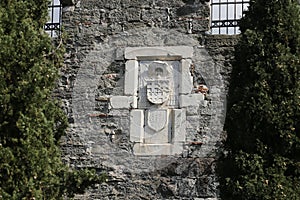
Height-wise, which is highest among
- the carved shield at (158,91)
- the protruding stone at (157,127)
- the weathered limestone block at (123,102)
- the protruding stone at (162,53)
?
the protruding stone at (162,53)

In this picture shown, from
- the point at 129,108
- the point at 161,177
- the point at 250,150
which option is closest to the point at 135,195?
the point at 161,177

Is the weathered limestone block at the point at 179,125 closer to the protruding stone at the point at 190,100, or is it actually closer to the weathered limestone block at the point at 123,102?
the protruding stone at the point at 190,100

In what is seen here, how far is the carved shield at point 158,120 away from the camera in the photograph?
949 cm

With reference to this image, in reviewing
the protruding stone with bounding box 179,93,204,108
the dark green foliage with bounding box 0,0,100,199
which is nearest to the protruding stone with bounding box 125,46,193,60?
the protruding stone with bounding box 179,93,204,108

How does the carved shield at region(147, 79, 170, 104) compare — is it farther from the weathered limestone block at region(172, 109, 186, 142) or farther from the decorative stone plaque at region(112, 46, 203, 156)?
the weathered limestone block at region(172, 109, 186, 142)

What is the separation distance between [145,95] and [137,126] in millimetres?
341

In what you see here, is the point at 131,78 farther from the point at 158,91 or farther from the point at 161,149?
the point at 161,149

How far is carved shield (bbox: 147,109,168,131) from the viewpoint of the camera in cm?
949

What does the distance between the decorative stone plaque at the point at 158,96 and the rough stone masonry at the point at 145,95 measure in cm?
1

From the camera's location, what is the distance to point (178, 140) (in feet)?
31.0

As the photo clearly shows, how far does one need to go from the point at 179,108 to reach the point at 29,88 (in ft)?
7.58

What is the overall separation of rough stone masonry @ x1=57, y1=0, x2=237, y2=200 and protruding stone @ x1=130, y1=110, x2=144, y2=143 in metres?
0.01

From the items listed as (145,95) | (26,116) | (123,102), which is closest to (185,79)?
(145,95)

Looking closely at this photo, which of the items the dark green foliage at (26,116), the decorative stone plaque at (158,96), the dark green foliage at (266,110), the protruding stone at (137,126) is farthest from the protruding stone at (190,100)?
the dark green foliage at (26,116)
